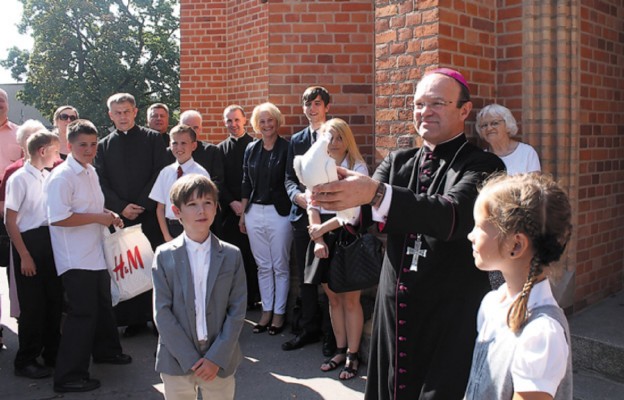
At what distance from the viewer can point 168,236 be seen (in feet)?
18.5

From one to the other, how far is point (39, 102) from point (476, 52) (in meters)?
28.3

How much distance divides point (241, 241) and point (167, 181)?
141 cm

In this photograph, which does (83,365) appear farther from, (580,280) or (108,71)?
(108,71)

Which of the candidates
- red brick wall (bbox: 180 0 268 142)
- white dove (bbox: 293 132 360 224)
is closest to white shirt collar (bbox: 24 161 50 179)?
red brick wall (bbox: 180 0 268 142)

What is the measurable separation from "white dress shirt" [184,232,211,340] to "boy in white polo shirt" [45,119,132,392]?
1.58 meters

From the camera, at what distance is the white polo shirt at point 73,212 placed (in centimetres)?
453

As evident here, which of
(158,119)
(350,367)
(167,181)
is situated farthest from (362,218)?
(158,119)

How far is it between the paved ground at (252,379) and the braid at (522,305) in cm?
273

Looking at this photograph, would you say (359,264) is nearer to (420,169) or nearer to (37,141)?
(420,169)

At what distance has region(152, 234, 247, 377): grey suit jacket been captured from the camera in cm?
328

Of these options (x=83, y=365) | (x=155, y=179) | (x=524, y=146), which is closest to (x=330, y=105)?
(x=155, y=179)

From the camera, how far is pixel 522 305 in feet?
5.98

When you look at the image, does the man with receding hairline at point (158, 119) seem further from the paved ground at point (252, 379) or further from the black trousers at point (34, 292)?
the paved ground at point (252, 379)

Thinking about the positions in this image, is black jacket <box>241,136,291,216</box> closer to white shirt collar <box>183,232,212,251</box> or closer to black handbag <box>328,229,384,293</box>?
black handbag <box>328,229,384,293</box>
